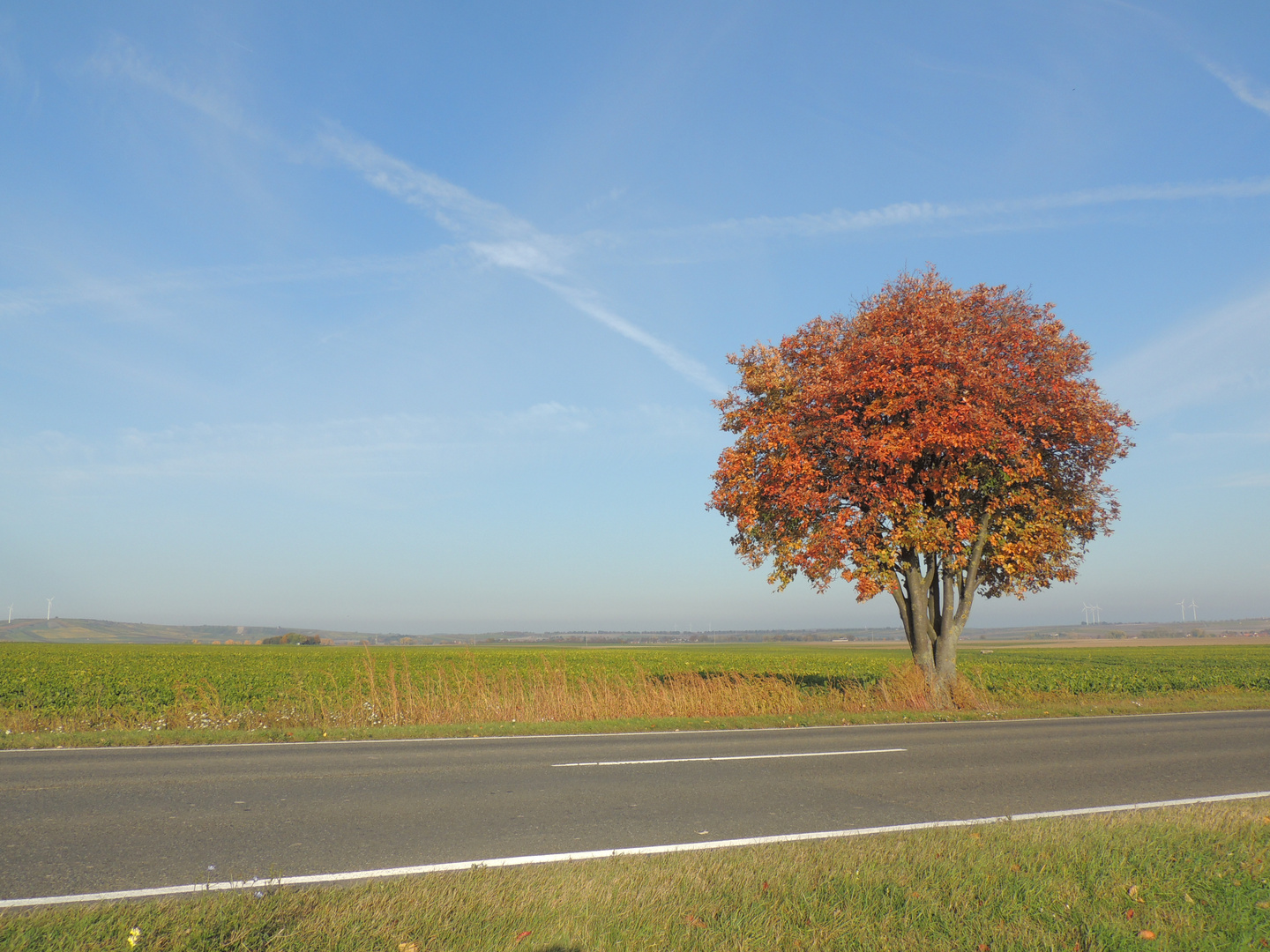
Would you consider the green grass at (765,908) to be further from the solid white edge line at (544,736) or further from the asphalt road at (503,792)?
the solid white edge line at (544,736)

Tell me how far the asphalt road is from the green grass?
1.06m

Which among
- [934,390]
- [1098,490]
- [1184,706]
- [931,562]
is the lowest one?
[1184,706]

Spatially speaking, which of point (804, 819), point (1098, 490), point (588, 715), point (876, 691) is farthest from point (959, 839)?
point (1098, 490)

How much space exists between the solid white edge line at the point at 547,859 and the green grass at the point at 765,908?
0.95 ft

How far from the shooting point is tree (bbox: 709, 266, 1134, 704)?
1669cm

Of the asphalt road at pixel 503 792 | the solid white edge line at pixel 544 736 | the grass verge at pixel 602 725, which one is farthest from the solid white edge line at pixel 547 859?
the grass verge at pixel 602 725

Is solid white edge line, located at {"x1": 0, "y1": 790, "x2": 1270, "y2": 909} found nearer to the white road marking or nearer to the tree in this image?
the white road marking

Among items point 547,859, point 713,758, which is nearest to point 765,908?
point 547,859

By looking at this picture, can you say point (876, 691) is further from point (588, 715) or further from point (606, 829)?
point (606, 829)

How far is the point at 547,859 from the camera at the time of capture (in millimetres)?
6047

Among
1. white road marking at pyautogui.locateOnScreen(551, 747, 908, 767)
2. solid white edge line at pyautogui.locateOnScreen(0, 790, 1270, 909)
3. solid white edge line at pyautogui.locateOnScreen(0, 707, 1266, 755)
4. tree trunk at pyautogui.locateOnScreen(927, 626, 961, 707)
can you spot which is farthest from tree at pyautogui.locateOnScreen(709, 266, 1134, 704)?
solid white edge line at pyautogui.locateOnScreen(0, 790, 1270, 909)

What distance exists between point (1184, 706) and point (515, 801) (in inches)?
727

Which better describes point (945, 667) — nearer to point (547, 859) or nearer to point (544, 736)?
point (544, 736)

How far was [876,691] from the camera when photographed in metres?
18.9
